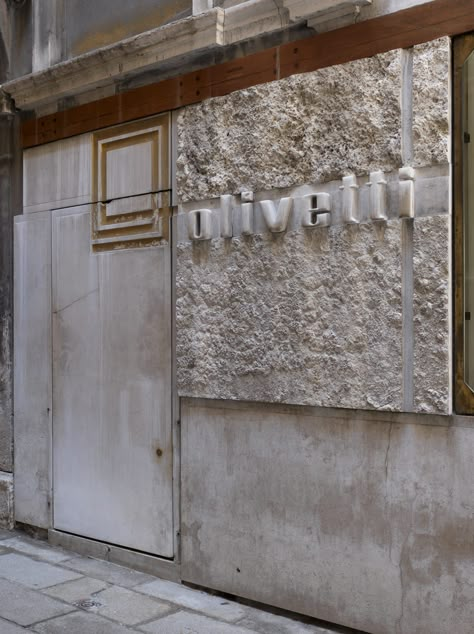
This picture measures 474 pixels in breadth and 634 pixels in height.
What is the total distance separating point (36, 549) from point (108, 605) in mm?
1663

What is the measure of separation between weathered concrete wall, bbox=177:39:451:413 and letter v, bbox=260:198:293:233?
0.06 m

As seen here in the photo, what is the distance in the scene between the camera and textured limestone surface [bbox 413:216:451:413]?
4.29 m

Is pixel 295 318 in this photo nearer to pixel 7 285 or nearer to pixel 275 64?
pixel 275 64

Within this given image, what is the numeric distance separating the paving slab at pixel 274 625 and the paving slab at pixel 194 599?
86 mm

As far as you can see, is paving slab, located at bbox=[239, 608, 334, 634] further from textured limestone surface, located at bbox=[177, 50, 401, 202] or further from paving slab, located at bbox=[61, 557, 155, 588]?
textured limestone surface, located at bbox=[177, 50, 401, 202]

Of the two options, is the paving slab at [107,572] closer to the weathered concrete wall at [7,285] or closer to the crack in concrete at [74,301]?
the weathered concrete wall at [7,285]

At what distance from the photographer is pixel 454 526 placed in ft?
13.8

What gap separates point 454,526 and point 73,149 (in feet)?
14.3

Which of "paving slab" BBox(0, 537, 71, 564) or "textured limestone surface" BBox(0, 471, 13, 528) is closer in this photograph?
"paving slab" BBox(0, 537, 71, 564)

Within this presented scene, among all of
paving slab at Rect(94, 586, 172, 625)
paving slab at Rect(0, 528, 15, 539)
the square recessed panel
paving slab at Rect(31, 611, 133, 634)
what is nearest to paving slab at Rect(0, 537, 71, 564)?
paving slab at Rect(0, 528, 15, 539)

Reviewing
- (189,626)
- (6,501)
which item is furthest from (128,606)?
(6,501)

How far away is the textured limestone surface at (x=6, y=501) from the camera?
7207 millimetres

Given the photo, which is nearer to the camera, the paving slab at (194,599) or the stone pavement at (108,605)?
the stone pavement at (108,605)

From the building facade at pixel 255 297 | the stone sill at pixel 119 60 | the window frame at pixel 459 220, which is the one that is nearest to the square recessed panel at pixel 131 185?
the building facade at pixel 255 297
